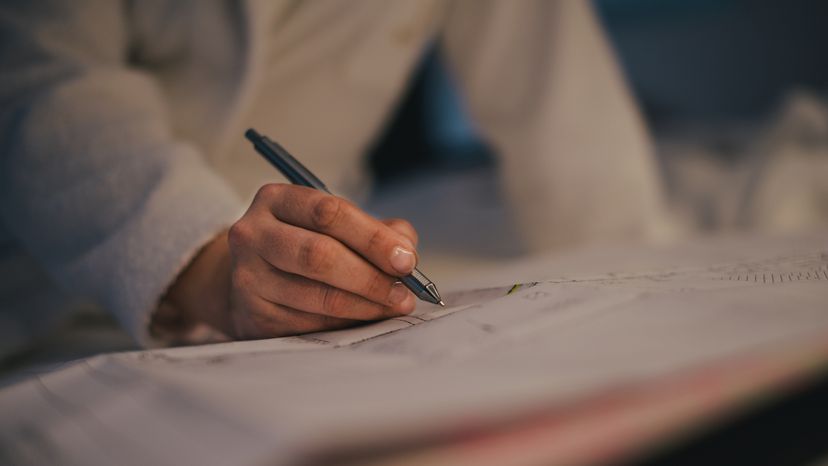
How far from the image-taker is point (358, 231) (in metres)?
0.28

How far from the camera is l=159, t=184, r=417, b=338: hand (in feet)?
0.93

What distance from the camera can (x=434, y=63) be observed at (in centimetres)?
204

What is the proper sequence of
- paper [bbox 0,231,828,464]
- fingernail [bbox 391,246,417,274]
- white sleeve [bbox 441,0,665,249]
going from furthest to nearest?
white sleeve [bbox 441,0,665,249]
fingernail [bbox 391,246,417,274]
paper [bbox 0,231,828,464]

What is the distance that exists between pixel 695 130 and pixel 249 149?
42.3 inches

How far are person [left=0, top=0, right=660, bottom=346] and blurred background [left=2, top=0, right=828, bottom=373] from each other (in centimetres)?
11

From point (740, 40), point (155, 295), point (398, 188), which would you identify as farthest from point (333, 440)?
point (740, 40)

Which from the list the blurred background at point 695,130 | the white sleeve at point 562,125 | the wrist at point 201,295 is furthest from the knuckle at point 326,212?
the white sleeve at point 562,125

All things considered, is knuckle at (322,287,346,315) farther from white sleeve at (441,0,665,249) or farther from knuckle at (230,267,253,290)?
white sleeve at (441,0,665,249)

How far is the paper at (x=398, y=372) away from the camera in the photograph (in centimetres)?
14

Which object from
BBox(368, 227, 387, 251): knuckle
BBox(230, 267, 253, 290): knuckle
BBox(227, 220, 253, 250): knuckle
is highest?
BBox(227, 220, 253, 250): knuckle

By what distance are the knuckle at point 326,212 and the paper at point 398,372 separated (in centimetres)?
6

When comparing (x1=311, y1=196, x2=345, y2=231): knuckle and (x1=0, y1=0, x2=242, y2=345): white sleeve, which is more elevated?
(x1=0, y1=0, x2=242, y2=345): white sleeve

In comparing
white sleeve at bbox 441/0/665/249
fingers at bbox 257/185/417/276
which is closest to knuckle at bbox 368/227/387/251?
fingers at bbox 257/185/417/276

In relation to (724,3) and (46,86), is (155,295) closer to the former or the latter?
(46,86)
